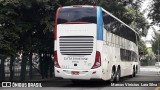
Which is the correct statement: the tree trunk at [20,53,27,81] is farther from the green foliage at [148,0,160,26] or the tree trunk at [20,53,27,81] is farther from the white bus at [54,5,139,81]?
the green foliage at [148,0,160,26]

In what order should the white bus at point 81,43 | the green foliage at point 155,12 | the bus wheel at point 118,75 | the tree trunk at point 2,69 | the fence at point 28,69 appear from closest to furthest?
the white bus at point 81,43 < the bus wheel at point 118,75 < the tree trunk at point 2,69 < the fence at point 28,69 < the green foliage at point 155,12

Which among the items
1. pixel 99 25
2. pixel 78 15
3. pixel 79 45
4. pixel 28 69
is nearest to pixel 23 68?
pixel 28 69

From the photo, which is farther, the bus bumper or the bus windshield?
the bus windshield

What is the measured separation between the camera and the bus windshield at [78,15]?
59.5 ft

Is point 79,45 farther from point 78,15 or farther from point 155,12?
point 155,12

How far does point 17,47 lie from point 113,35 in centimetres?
606

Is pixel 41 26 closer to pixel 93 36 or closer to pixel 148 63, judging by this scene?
pixel 93 36

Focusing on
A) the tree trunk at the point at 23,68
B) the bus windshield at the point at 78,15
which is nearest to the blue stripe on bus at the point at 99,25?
the bus windshield at the point at 78,15

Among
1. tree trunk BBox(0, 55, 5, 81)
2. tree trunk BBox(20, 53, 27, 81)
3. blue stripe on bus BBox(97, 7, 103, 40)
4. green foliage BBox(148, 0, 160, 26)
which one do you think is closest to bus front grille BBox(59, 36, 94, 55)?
blue stripe on bus BBox(97, 7, 103, 40)

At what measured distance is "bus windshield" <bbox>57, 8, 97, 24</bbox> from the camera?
59.5 ft

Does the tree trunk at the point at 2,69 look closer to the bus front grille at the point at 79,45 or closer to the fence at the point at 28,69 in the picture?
the fence at the point at 28,69

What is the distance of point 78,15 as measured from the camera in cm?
1834

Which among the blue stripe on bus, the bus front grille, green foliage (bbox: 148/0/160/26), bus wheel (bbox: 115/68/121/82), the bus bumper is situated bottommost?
bus wheel (bbox: 115/68/121/82)

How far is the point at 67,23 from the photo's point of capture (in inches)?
722
